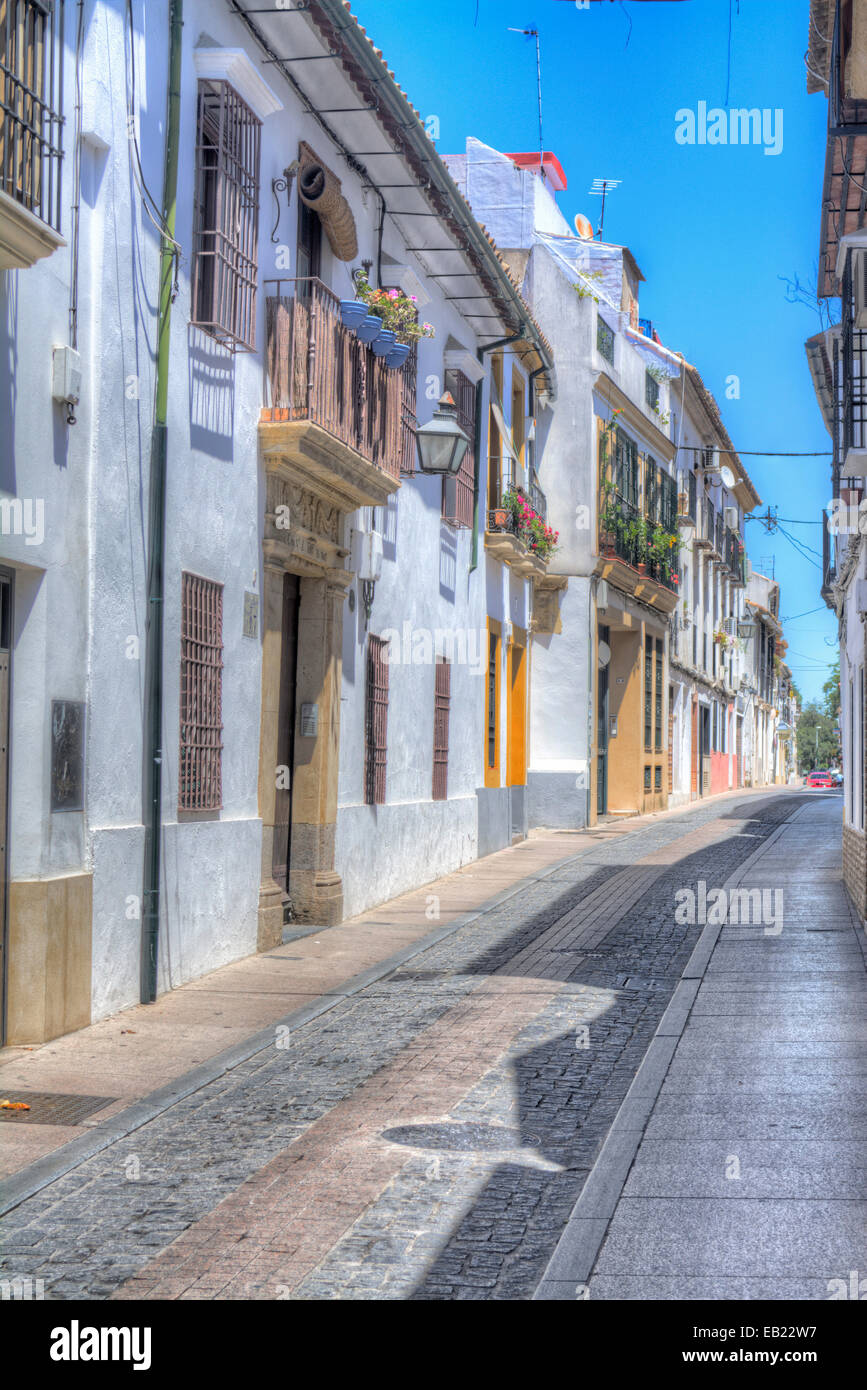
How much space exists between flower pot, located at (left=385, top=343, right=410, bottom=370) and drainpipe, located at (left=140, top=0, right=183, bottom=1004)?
12.1 ft

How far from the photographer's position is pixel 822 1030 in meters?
8.08

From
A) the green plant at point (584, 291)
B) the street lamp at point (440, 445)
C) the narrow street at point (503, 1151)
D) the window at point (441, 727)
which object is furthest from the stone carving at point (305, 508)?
the green plant at point (584, 291)

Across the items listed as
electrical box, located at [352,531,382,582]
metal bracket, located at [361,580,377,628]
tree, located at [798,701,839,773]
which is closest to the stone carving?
electrical box, located at [352,531,382,582]

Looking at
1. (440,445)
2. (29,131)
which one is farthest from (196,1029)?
(440,445)

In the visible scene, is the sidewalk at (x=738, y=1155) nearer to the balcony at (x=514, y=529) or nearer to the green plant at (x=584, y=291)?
the balcony at (x=514, y=529)

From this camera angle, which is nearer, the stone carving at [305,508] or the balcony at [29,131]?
the balcony at [29,131]

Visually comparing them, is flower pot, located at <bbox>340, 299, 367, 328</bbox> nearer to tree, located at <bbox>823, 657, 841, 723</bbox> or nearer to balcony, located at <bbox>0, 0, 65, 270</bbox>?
balcony, located at <bbox>0, 0, 65, 270</bbox>

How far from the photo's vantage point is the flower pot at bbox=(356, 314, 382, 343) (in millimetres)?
11914

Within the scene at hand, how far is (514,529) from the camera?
19.9 meters

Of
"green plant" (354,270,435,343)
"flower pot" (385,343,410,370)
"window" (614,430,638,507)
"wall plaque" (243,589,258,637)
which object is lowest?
"wall plaque" (243,589,258,637)

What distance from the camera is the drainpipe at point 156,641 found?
890 centimetres

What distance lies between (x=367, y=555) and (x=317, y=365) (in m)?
2.77

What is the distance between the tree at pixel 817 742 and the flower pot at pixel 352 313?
103439mm

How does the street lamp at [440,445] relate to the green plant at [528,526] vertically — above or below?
below
